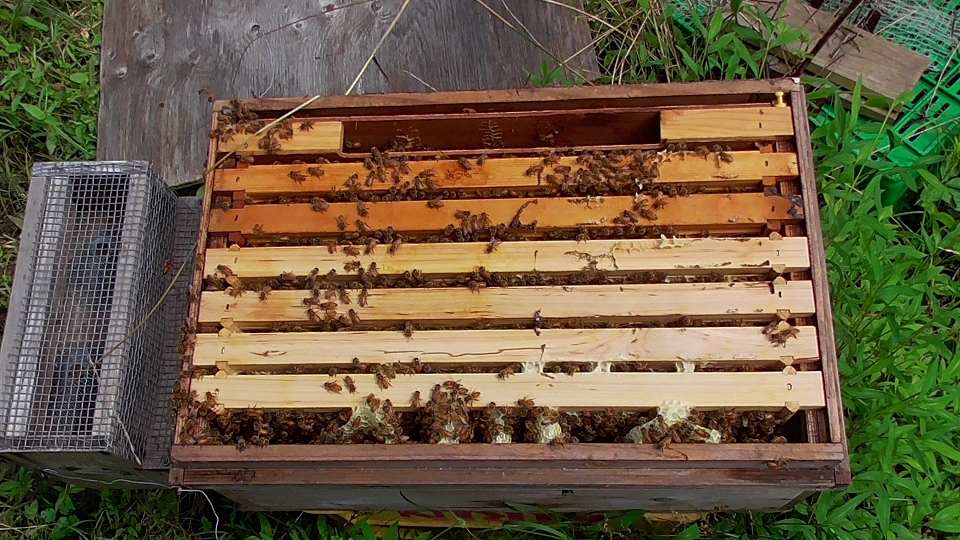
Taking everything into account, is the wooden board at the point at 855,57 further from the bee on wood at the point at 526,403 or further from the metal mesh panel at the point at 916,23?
the bee on wood at the point at 526,403

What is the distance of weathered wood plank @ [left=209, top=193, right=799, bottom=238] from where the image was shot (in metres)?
2.47

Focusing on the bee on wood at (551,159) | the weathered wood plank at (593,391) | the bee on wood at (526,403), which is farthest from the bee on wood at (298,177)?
the bee on wood at (526,403)

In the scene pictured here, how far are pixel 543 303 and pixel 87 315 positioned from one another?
1881mm

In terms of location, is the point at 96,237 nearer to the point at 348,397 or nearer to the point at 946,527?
the point at 348,397

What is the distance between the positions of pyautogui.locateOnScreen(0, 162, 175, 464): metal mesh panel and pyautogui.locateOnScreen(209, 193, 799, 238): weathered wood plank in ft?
1.96

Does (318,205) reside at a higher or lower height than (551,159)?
lower

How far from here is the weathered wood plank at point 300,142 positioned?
2.67 meters

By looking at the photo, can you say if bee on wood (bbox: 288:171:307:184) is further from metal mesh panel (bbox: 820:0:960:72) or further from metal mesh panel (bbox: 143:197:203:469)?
metal mesh panel (bbox: 820:0:960:72)

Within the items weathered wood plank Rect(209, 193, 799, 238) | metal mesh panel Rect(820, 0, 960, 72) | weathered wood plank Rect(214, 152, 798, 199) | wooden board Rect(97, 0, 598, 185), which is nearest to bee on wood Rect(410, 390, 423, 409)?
weathered wood plank Rect(209, 193, 799, 238)

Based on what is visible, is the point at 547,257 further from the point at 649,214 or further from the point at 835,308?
the point at 835,308

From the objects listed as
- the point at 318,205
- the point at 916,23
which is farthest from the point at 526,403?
the point at 916,23

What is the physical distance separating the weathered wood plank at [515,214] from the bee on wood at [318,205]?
0.01m

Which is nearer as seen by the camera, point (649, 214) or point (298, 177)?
point (649, 214)

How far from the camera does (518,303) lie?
2.40m
